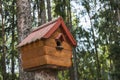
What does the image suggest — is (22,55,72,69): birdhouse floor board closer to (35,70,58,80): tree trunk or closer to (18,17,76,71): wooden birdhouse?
(18,17,76,71): wooden birdhouse

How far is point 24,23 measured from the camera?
5.56 metres

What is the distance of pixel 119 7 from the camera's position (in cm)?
1973

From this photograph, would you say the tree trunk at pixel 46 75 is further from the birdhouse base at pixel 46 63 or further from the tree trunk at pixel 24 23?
the tree trunk at pixel 24 23

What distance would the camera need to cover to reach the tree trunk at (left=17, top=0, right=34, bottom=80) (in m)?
5.51

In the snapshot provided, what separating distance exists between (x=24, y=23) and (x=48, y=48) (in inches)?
73.1

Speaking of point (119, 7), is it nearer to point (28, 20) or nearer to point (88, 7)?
point (88, 7)

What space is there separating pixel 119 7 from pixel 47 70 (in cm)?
1684

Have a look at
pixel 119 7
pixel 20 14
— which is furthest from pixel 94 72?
pixel 20 14

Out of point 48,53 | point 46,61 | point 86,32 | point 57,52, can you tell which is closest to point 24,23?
point 57,52

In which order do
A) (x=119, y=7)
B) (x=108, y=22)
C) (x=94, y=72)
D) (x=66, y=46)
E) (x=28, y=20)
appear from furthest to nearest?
(x=94, y=72) < (x=108, y=22) < (x=119, y=7) < (x=28, y=20) < (x=66, y=46)

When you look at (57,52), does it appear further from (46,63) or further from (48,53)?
(46,63)

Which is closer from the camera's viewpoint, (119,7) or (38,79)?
(38,79)

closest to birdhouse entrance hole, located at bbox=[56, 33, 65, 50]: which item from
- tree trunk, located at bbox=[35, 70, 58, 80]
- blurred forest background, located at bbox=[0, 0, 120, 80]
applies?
tree trunk, located at bbox=[35, 70, 58, 80]

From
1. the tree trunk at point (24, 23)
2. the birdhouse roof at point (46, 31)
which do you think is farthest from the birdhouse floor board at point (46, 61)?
the tree trunk at point (24, 23)
